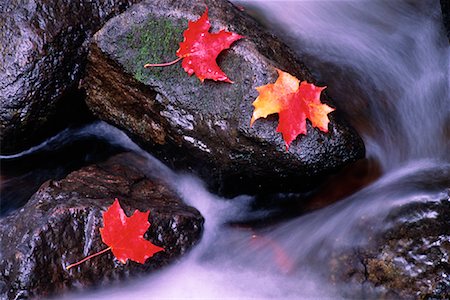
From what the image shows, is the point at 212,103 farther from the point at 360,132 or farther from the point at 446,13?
the point at 446,13

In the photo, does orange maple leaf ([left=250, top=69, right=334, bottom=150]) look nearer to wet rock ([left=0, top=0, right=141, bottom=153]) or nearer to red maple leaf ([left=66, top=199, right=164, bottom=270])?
red maple leaf ([left=66, top=199, right=164, bottom=270])

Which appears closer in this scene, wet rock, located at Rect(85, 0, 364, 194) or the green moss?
wet rock, located at Rect(85, 0, 364, 194)

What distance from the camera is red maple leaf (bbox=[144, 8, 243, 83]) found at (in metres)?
3.29

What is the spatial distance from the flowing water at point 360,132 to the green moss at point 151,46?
830 millimetres

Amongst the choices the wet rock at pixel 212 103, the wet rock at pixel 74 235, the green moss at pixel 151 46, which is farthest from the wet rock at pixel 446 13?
the wet rock at pixel 74 235

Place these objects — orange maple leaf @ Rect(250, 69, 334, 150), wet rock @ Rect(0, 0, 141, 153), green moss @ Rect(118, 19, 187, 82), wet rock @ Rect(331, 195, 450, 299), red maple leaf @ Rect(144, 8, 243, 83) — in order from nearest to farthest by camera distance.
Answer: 1. wet rock @ Rect(331, 195, 450, 299)
2. orange maple leaf @ Rect(250, 69, 334, 150)
3. red maple leaf @ Rect(144, 8, 243, 83)
4. green moss @ Rect(118, 19, 187, 82)
5. wet rock @ Rect(0, 0, 141, 153)

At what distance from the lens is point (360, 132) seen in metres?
3.90

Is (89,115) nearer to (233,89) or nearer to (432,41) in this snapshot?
(233,89)

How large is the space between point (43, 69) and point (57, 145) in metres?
0.77

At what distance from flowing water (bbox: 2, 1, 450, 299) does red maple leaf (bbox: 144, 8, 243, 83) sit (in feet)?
2.98

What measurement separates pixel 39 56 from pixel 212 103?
1.31 m

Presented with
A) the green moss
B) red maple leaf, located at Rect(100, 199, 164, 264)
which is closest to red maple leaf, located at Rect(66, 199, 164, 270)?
red maple leaf, located at Rect(100, 199, 164, 264)

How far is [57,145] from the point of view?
416cm

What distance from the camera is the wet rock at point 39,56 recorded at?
3578mm
